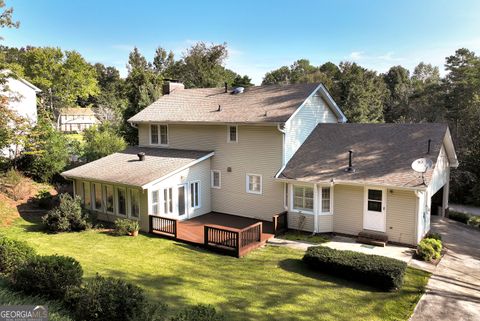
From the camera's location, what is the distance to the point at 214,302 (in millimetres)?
8867

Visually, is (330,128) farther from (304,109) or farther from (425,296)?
(425,296)

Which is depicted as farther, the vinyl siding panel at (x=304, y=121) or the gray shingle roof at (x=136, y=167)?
the vinyl siding panel at (x=304, y=121)

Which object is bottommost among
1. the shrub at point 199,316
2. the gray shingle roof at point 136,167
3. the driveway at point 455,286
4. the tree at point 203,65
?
the driveway at point 455,286

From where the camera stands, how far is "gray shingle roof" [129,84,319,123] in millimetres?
17000

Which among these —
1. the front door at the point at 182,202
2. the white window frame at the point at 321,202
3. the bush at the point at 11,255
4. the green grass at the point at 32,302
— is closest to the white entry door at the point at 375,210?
the white window frame at the point at 321,202

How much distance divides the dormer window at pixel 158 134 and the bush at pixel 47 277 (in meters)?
13.9

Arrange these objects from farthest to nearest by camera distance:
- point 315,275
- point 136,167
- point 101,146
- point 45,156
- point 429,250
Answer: point 101,146 < point 45,156 < point 136,167 < point 429,250 < point 315,275

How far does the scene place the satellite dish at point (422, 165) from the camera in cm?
1319

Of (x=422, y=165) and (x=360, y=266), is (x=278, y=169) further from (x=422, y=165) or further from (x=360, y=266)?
(x=360, y=266)

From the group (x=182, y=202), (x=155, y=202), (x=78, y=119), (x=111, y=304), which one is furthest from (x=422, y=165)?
(x=78, y=119)

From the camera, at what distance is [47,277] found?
6871 mm

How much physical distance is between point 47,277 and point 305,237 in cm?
1056

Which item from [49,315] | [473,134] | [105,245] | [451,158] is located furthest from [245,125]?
[473,134]

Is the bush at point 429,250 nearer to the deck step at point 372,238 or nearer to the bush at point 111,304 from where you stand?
the deck step at point 372,238
